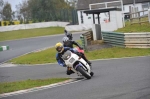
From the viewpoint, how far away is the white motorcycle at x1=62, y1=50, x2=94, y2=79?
40.0ft

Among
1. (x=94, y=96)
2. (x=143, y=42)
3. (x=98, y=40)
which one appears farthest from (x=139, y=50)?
(x=94, y=96)

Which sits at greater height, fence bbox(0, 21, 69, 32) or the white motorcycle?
the white motorcycle

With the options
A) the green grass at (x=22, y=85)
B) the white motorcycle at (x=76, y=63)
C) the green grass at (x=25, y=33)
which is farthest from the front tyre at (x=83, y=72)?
the green grass at (x=25, y=33)

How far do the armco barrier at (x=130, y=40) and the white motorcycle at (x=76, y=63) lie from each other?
9190 millimetres

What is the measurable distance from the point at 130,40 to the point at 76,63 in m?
10.3

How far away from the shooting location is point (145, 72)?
12.1 meters

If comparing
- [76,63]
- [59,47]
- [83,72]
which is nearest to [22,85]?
[59,47]

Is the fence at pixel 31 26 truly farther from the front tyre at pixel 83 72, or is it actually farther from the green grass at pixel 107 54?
the front tyre at pixel 83 72

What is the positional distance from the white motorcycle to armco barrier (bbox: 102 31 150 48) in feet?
30.2

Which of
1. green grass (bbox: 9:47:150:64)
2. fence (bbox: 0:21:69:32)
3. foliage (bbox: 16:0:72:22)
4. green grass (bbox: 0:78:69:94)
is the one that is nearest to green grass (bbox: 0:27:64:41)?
fence (bbox: 0:21:69:32)

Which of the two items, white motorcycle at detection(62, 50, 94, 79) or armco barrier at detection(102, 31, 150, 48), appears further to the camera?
armco barrier at detection(102, 31, 150, 48)

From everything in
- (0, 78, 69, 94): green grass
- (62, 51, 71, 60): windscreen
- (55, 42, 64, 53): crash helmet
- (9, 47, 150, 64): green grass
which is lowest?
(9, 47, 150, 64): green grass

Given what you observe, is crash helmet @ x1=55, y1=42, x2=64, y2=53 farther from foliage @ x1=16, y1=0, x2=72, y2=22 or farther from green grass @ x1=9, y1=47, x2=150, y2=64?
foliage @ x1=16, y1=0, x2=72, y2=22

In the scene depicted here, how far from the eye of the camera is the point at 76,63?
40.5 ft
